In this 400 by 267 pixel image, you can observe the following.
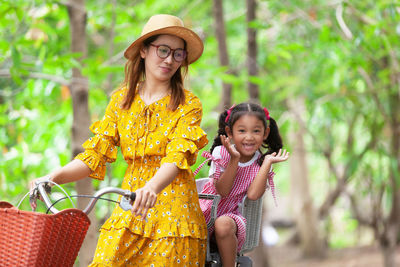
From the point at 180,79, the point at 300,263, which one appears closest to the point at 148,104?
the point at 180,79

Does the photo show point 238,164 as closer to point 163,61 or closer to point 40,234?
point 163,61

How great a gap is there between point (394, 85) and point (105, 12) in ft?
12.6

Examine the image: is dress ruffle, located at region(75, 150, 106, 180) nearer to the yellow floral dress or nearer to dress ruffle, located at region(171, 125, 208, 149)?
the yellow floral dress

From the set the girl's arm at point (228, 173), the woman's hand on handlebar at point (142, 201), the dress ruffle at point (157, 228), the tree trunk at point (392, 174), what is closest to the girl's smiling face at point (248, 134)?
the girl's arm at point (228, 173)

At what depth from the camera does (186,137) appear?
290 cm

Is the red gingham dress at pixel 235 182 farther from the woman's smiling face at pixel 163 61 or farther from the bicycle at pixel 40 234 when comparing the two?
the bicycle at pixel 40 234

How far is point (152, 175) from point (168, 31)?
71cm

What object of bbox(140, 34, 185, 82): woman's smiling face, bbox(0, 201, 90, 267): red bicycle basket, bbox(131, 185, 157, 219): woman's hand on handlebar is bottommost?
bbox(0, 201, 90, 267): red bicycle basket

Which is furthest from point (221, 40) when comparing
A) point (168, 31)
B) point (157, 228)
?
point (157, 228)

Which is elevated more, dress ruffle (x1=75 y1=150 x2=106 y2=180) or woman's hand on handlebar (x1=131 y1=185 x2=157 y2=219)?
dress ruffle (x1=75 y1=150 x2=106 y2=180)

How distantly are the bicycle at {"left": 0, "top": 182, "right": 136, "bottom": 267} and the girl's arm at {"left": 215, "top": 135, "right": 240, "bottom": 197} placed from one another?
2.33 ft

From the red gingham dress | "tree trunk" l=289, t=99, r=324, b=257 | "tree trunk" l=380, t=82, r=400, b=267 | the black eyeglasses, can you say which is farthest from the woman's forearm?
"tree trunk" l=289, t=99, r=324, b=257

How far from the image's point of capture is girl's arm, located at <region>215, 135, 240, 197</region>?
307 centimetres

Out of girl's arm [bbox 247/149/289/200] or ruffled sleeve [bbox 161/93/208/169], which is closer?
ruffled sleeve [bbox 161/93/208/169]
